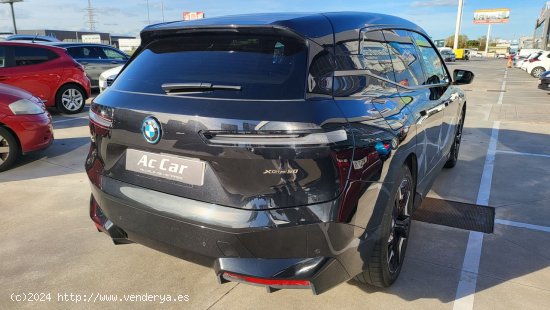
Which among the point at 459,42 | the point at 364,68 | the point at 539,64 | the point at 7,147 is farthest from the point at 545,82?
the point at 459,42

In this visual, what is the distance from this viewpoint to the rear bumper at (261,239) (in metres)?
2.00

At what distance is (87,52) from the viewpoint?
13.4 m

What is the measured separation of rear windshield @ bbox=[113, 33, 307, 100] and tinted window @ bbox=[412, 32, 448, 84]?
6.54 feet

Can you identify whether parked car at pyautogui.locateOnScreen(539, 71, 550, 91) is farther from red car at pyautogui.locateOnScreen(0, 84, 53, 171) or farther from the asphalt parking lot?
red car at pyautogui.locateOnScreen(0, 84, 53, 171)

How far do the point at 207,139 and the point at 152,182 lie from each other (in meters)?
0.46

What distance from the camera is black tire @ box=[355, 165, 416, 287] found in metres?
2.45

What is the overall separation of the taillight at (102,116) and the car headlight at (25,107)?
3561mm

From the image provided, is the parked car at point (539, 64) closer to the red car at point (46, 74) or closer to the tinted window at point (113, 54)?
the tinted window at point (113, 54)

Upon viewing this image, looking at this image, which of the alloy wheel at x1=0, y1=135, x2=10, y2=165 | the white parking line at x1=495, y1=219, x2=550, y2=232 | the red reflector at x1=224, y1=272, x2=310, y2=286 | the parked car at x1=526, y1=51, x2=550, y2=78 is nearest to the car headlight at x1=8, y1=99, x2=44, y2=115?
the alloy wheel at x1=0, y1=135, x2=10, y2=165

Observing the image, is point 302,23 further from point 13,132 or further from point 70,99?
point 70,99

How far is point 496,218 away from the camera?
3990 mm

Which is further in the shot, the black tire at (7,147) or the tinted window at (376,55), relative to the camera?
the black tire at (7,147)

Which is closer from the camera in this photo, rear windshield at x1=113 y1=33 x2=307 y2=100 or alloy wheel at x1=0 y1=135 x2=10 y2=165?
rear windshield at x1=113 y1=33 x2=307 y2=100

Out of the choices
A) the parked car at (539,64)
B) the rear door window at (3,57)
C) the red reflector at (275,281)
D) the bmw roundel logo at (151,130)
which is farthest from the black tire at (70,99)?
the parked car at (539,64)
